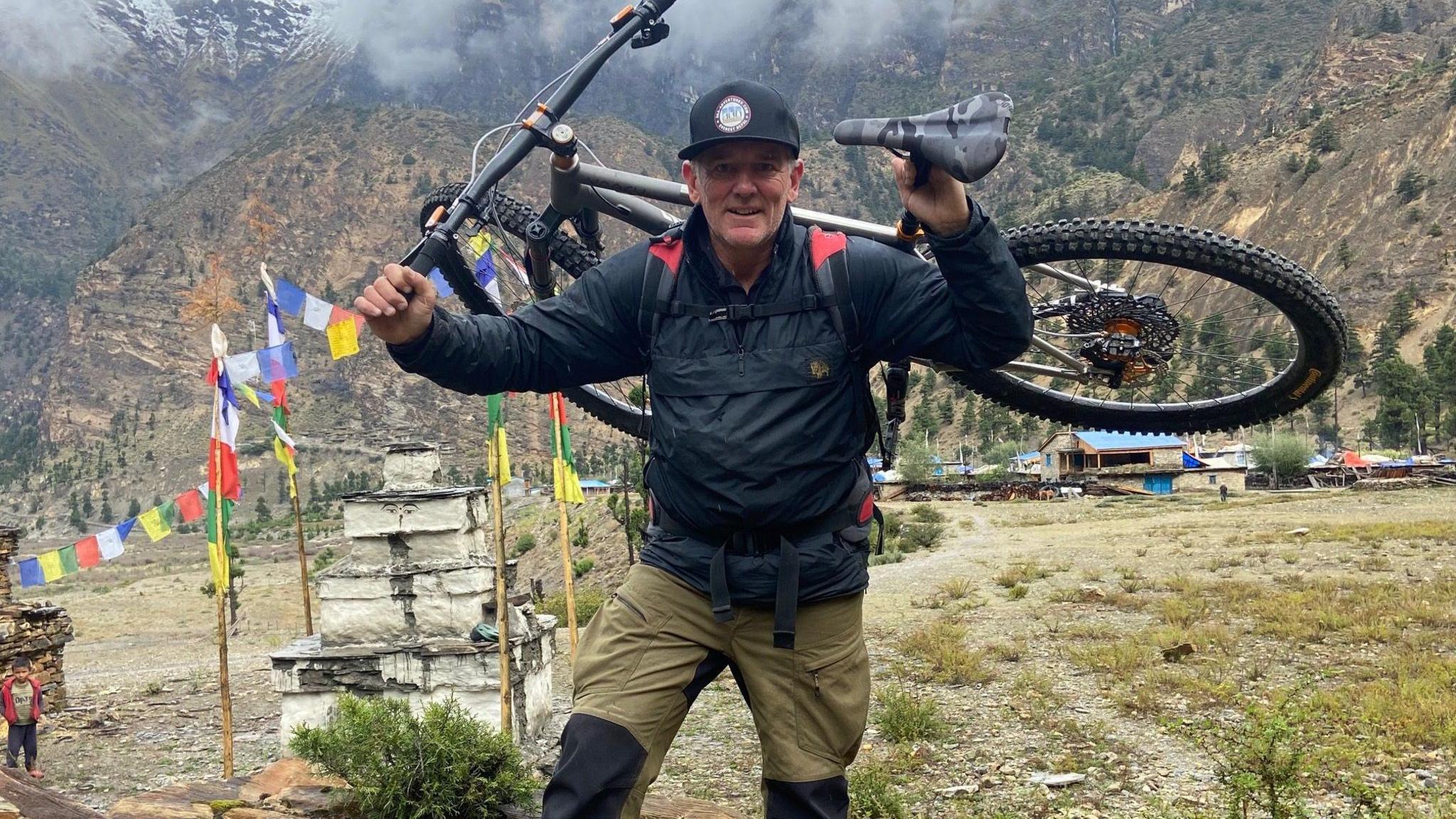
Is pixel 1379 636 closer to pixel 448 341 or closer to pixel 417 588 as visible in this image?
pixel 417 588

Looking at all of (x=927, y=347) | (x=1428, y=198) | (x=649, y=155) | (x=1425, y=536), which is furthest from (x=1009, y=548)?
(x=649, y=155)

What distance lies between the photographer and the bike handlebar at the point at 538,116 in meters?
4.69

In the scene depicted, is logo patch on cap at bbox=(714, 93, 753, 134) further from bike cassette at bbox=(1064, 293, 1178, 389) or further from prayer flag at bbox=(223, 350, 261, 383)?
prayer flag at bbox=(223, 350, 261, 383)

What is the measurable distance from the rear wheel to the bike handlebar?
8.97ft

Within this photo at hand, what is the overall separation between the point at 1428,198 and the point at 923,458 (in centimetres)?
5309

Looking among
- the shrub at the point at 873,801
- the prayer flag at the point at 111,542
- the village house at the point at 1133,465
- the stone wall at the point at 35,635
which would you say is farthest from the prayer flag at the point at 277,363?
the village house at the point at 1133,465

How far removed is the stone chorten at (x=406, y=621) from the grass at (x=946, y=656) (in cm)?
463

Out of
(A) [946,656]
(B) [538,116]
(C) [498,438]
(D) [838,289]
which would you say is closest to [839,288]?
(D) [838,289]

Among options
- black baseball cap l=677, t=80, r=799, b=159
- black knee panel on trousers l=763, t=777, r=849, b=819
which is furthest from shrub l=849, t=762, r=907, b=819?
black baseball cap l=677, t=80, r=799, b=159

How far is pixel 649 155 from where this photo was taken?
181 m

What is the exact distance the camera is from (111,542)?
44.1 feet

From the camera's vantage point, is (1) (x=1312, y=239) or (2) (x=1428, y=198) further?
(1) (x=1312, y=239)

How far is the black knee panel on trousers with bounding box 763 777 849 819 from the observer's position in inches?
98.3

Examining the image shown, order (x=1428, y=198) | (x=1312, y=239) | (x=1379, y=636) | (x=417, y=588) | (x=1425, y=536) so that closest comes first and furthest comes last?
1. (x=417, y=588)
2. (x=1379, y=636)
3. (x=1425, y=536)
4. (x=1428, y=198)
5. (x=1312, y=239)
